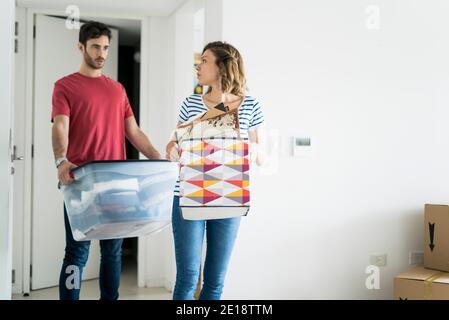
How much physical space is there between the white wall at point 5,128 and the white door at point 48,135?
34cm

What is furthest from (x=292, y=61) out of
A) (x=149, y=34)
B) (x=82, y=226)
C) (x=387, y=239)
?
(x=82, y=226)

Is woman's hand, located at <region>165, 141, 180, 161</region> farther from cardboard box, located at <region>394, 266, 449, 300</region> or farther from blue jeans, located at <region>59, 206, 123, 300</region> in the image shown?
cardboard box, located at <region>394, 266, 449, 300</region>

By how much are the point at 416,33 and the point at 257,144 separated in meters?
1.48

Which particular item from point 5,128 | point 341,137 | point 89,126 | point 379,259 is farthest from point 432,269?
point 5,128

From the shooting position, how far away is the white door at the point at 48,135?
2.42m

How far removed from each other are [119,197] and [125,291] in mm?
1377

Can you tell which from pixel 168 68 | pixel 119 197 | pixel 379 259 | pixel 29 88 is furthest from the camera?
pixel 379 259

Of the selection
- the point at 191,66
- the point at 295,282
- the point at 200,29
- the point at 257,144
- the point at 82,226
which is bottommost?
the point at 295,282

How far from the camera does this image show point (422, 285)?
9.30 feet

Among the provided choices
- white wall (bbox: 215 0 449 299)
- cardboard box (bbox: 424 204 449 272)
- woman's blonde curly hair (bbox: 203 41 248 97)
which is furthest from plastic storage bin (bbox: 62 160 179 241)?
cardboard box (bbox: 424 204 449 272)

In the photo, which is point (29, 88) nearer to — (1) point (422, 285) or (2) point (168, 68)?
(2) point (168, 68)
